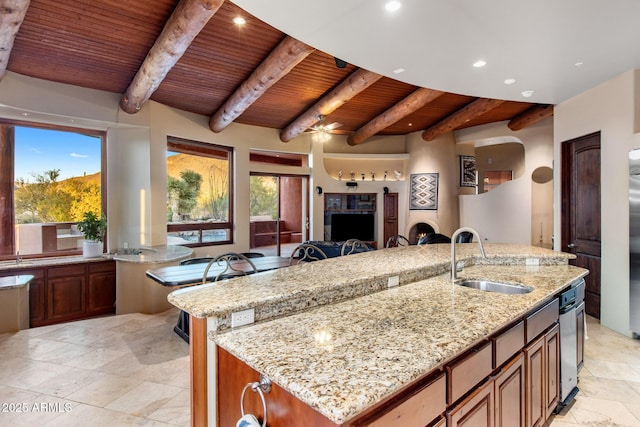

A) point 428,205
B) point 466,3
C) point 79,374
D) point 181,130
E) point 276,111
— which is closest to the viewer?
point 466,3

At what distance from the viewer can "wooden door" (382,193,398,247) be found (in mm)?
8750

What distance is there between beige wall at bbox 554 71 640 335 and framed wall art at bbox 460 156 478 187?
4.53 metres

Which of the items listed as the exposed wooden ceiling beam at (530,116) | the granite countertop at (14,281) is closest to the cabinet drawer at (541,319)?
the granite countertop at (14,281)

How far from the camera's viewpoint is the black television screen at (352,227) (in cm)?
Answer: 855

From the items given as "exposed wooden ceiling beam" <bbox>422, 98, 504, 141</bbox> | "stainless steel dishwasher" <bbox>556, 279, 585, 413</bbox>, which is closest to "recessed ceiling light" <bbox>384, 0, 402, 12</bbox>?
"stainless steel dishwasher" <bbox>556, 279, 585, 413</bbox>

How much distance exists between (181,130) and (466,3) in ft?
15.8

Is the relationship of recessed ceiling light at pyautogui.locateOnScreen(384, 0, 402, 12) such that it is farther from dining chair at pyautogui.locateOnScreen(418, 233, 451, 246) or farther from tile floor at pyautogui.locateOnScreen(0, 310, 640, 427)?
dining chair at pyautogui.locateOnScreen(418, 233, 451, 246)

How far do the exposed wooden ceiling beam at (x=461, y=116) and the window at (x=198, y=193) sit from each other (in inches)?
180

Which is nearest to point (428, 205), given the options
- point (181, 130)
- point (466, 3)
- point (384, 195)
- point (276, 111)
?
point (384, 195)

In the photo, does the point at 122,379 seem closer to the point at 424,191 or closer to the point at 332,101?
the point at 332,101

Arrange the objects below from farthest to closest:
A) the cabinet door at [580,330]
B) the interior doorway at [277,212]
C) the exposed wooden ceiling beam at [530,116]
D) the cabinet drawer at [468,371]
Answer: the interior doorway at [277,212], the exposed wooden ceiling beam at [530,116], the cabinet door at [580,330], the cabinet drawer at [468,371]

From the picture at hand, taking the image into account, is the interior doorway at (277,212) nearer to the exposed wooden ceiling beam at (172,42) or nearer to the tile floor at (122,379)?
the exposed wooden ceiling beam at (172,42)

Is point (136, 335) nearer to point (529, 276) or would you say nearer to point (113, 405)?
point (113, 405)

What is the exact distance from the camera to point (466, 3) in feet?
7.65
